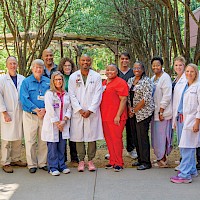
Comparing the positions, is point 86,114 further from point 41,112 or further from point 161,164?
point 161,164

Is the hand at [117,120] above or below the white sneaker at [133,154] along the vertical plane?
above

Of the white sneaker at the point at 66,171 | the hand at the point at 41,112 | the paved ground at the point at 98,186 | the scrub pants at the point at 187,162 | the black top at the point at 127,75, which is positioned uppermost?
the black top at the point at 127,75

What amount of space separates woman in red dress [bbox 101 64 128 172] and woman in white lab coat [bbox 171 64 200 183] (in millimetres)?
1092

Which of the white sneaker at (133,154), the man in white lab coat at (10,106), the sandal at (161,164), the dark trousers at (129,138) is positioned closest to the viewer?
the man in white lab coat at (10,106)

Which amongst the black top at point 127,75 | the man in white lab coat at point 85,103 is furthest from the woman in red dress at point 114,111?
the black top at point 127,75

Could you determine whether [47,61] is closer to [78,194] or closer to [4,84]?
[4,84]

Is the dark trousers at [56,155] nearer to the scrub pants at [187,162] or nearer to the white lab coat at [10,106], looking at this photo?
the white lab coat at [10,106]

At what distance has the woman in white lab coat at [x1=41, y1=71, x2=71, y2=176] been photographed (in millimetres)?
6500

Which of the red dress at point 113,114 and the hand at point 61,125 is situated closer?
the hand at point 61,125

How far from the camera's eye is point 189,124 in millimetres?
6000

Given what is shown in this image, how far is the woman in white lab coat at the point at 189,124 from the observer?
19.6 ft

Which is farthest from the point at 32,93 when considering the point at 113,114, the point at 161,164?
the point at 161,164

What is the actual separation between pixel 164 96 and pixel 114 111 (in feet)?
2.97

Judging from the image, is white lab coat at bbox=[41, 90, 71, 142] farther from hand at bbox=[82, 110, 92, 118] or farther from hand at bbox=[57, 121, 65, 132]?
hand at bbox=[82, 110, 92, 118]
